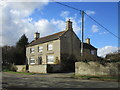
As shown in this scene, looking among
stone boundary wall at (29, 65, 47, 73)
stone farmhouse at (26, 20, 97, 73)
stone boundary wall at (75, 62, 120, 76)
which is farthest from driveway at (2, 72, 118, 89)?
stone farmhouse at (26, 20, 97, 73)

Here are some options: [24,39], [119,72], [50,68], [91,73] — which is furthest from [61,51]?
[24,39]

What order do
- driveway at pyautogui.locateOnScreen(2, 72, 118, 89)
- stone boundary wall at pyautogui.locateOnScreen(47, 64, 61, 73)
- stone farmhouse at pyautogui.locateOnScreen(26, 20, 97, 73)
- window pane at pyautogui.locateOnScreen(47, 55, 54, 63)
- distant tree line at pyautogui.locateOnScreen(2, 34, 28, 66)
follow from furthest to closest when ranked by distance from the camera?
distant tree line at pyautogui.locateOnScreen(2, 34, 28, 66)
window pane at pyautogui.locateOnScreen(47, 55, 54, 63)
stone farmhouse at pyautogui.locateOnScreen(26, 20, 97, 73)
stone boundary wall at pyautogui.locateOnScreen(47, 64, 61, 73)
driveway at pyautogui.locateOnScreen(2, 72, 118, 89)

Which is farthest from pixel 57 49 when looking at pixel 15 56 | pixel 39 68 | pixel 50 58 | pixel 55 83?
pixel 55 83

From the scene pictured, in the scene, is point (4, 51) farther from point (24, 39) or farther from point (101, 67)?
point (101, 67)

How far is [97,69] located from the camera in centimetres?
1977

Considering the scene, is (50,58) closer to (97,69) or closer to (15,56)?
(15,56)

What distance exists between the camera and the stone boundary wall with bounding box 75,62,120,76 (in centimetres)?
1803

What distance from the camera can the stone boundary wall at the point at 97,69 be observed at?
18.0 meters

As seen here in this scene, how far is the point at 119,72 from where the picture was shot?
57.9ft

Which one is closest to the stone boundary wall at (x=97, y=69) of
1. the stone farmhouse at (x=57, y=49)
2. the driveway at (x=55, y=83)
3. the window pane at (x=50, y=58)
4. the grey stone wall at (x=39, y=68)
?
the driveway at (x=55, y=83)

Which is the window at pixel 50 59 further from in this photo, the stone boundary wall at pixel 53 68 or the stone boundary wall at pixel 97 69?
the stone boundary wall at pixel 97 69

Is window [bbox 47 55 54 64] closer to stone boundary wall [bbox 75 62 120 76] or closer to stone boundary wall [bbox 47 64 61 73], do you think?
stone boundary wall [bbox 47 64 61 73]

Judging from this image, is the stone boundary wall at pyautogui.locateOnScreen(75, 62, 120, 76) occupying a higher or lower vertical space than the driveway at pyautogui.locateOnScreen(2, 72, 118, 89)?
higher

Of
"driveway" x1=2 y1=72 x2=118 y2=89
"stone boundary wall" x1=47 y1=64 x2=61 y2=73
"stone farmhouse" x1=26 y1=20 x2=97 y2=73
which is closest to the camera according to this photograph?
"driveway" x1=2 y1=72 x2=118 y2=89
